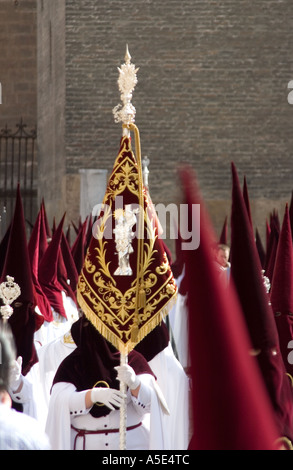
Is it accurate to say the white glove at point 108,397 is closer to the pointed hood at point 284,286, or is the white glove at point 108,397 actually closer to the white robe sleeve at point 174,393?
the white robe sleeve at point 174,393

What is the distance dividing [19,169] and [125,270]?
16.6 m

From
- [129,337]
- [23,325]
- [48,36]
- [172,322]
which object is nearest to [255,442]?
[129,337]

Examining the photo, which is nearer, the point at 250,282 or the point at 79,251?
the point at 250,282

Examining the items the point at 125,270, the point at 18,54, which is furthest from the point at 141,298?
the point at 18,54

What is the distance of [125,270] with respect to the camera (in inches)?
202

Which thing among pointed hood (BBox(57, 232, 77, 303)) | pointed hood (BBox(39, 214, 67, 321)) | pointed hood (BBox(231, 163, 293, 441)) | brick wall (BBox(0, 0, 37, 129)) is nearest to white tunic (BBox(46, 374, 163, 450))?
pointed hood (BBox(231, 163, 293, 441))

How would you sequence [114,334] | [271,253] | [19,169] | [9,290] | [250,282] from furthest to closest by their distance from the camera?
[19,169] < [271,253] < [9,290] < [114,334] < [250,282]

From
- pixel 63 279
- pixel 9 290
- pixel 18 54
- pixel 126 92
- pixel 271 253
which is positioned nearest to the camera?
pixel 126 92

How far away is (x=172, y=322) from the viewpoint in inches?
344

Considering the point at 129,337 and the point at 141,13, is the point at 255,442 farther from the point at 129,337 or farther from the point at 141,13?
the point at 141,13

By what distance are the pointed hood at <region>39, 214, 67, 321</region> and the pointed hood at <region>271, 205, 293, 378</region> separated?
2.71 m

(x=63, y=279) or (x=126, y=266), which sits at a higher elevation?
(x=63, y=279)

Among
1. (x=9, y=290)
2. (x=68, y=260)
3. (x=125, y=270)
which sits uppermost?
(x=68, y=260)

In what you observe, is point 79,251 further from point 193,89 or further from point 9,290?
point 193,89
